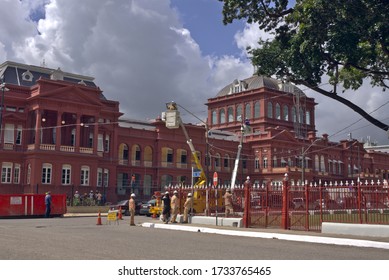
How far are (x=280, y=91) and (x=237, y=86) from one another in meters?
7.63

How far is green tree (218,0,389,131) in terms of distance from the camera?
19.2 meters

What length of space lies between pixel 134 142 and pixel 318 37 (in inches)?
1610

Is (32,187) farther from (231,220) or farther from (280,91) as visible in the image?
(280,91)

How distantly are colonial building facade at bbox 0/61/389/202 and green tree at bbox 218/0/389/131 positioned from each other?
1305 centimetres

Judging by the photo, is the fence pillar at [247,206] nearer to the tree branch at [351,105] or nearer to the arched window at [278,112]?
the tree branch at [351,105]

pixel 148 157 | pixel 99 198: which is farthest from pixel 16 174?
pixel 148 157

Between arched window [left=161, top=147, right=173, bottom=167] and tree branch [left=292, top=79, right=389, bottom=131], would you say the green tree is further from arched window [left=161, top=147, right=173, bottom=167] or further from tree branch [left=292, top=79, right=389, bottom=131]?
arched window [left=161, top=147, right=173, bottom=167]

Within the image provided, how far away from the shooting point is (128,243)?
14.6m

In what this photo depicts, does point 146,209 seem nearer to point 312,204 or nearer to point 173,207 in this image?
point 173,207

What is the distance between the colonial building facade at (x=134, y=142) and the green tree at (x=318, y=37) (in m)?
13.1

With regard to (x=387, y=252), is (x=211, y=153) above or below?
above

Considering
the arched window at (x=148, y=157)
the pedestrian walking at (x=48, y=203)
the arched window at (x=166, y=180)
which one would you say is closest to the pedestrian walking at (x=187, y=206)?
the pedestrian walking at (x=48, y=203)

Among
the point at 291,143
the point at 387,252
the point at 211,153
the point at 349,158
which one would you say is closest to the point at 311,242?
the point at 387,252

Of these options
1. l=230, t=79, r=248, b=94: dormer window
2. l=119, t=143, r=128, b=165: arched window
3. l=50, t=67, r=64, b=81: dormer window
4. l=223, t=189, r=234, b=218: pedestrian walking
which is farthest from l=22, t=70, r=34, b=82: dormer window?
l=230, t=79, r=248, b=94: dormer window
